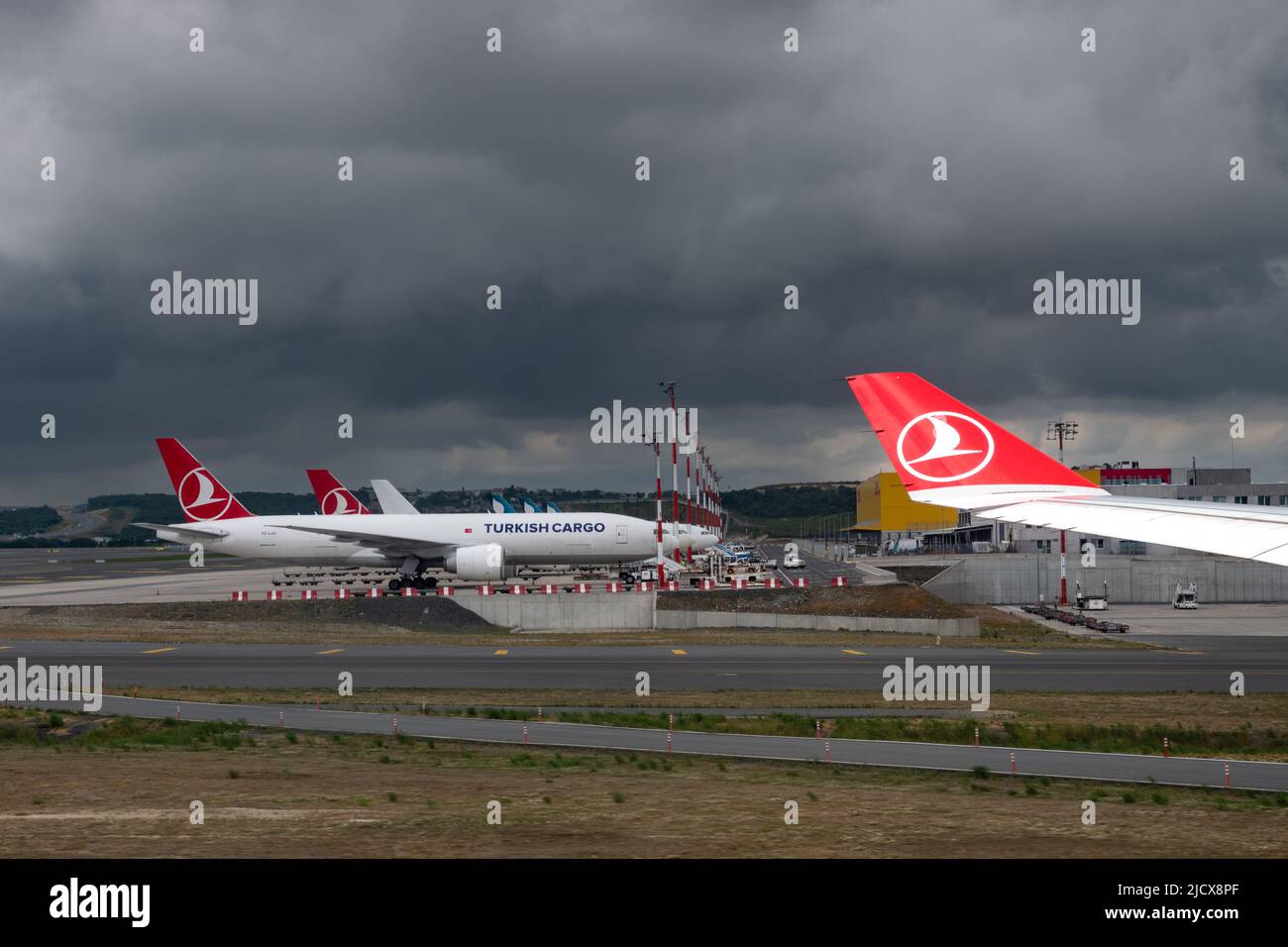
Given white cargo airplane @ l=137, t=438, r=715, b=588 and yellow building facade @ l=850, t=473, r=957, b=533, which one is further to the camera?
yellow building facade @ l=850, t=473, r=957, b=533

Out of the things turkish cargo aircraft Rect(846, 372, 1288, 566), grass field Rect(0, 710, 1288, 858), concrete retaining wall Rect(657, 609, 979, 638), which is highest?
turkish cargo aircraft Rect(846, 372, 1288, 566)

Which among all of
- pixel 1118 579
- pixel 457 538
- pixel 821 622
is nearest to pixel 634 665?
pixel 821 622

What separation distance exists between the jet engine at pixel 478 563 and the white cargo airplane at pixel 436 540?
0.20 ft

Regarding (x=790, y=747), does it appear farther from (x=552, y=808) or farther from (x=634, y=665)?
(x=634, y=665)

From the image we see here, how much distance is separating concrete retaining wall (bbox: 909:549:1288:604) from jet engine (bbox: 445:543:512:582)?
3472cm

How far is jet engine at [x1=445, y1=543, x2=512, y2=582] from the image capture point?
231 ft

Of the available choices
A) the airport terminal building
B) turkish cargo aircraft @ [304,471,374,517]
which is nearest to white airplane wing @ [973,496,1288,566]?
the airport terminal building

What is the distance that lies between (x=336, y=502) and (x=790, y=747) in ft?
281

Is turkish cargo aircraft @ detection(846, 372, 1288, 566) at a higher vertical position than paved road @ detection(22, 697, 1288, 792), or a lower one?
higher

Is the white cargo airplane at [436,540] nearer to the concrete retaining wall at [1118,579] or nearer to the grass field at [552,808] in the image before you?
the concrete retaining wall at [1118,579]

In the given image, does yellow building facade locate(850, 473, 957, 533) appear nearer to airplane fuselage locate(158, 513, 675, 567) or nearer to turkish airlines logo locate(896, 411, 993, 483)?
airplane fuselage locate(158, 513, 675, 567)

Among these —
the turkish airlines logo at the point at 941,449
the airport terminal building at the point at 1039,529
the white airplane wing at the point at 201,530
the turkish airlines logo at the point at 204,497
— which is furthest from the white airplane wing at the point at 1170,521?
the turkish airlines logo at the point at 204,497

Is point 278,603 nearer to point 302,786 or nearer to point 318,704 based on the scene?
point 318,704

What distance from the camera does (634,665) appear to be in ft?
131
